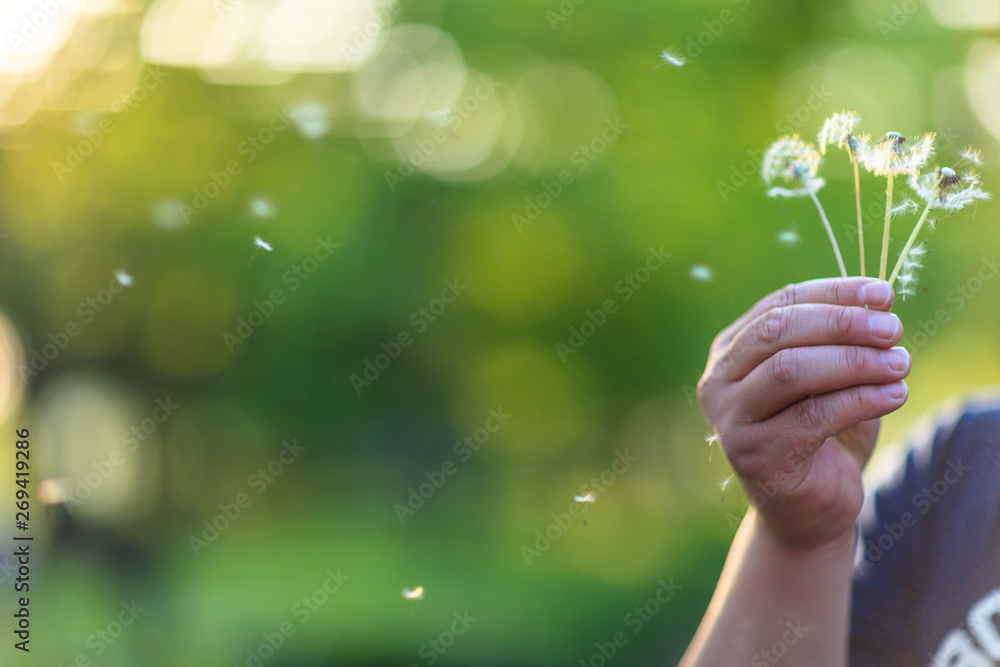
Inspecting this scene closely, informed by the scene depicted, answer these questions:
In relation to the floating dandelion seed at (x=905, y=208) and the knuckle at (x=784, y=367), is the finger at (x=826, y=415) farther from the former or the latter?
the floating dandelion seed at (x=905, y=208)

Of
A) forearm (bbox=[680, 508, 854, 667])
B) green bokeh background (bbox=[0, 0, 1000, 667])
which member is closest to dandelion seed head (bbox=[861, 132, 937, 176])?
forearm (bbox=[680, 508, 854, 667])

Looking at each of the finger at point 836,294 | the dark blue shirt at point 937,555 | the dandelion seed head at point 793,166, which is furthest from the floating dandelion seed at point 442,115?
the dark blue shirt at point 937,555

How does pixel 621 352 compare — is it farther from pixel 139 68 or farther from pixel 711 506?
pixel 139 68

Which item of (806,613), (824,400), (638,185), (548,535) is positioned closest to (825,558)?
(806,613)

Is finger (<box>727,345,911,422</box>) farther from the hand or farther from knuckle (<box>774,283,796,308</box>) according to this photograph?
knuckle (<box>774,283,796,308</box>)

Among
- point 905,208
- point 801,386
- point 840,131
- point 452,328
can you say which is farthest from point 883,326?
point 452,328

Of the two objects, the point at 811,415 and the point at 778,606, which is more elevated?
the point at 811,415

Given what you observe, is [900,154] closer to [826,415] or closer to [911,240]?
[911,240]
